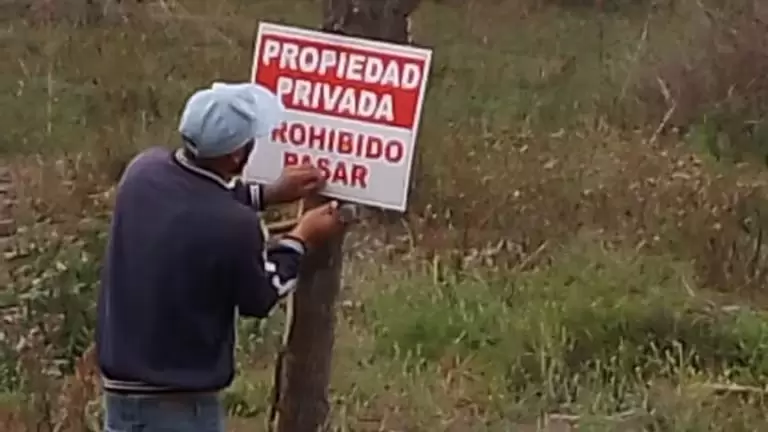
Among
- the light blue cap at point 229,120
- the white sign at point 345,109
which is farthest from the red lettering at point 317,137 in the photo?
the light blue cap at point 229,120

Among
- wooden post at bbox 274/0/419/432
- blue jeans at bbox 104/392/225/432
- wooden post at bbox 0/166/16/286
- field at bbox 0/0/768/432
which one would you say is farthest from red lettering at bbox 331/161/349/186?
wooden post at bbox 0/166/16/286

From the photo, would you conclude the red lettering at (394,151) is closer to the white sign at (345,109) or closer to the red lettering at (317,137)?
the white sign at (345,109)

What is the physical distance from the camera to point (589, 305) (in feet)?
23.1

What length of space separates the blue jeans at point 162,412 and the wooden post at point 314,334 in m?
0.36

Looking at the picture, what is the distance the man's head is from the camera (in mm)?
3742

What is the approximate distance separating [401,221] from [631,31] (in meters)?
8.18

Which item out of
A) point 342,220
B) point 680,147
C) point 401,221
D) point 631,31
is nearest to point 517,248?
point 401,221

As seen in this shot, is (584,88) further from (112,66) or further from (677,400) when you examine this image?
(677,400)

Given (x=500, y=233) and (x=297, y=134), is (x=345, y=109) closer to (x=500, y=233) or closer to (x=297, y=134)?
(x=297, y=134)

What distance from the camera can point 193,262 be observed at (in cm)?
375

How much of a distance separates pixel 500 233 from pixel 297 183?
4712mm

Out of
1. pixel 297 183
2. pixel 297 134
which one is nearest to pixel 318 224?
pixel 297 183

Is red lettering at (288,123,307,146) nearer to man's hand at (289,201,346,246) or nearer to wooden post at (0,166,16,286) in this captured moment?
man's hand at (289,201,346,246)

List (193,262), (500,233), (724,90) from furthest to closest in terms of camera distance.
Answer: (724,90) → (500,233) → (193,262)
